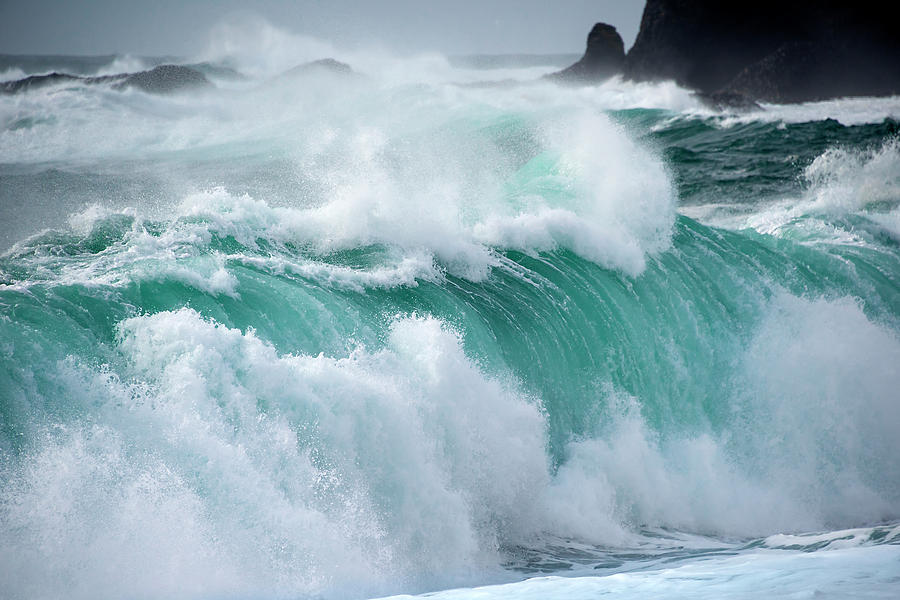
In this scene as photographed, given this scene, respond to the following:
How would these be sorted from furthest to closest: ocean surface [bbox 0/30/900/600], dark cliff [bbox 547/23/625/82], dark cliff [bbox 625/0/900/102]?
1. dark cliff [bbox 547/23/625/82]
2. dark cliff [bbox 625/0/900/102]
3. ocean surface [bbox 0/30/900/600]

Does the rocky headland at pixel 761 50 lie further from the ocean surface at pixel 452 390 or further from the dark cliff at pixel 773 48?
the ocean surface at pixel 452 390

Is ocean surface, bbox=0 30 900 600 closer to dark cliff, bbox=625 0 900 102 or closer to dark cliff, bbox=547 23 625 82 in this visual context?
dark cliff, bbox=625 0 900 102

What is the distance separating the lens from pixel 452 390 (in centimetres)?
638

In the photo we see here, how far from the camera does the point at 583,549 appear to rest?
20.5 feet

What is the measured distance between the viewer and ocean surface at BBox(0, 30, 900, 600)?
15.6 ft

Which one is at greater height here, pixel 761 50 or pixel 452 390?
pixel 761 50

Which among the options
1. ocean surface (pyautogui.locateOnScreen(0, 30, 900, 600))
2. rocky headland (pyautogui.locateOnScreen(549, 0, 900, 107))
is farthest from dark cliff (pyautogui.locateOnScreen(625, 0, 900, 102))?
ocean surface (pyautogui.locateOnScreen(0, 30, 900, 600))

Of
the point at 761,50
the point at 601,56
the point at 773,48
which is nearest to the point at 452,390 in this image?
the point at 773,48

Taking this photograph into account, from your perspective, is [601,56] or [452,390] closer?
[452,390]

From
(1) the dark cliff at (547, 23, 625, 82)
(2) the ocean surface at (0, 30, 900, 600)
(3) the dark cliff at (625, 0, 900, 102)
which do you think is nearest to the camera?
(2) the ocean surface at (0, 30, 900, 600)

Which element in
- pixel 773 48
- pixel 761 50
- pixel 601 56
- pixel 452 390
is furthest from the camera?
pixel 601 56

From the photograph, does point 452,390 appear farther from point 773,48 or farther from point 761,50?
point 761,50

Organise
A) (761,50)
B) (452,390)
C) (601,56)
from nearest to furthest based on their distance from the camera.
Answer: (452,390), (761,50), (601,56)

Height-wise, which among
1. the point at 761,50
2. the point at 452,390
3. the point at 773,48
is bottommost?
the point at 452,390
